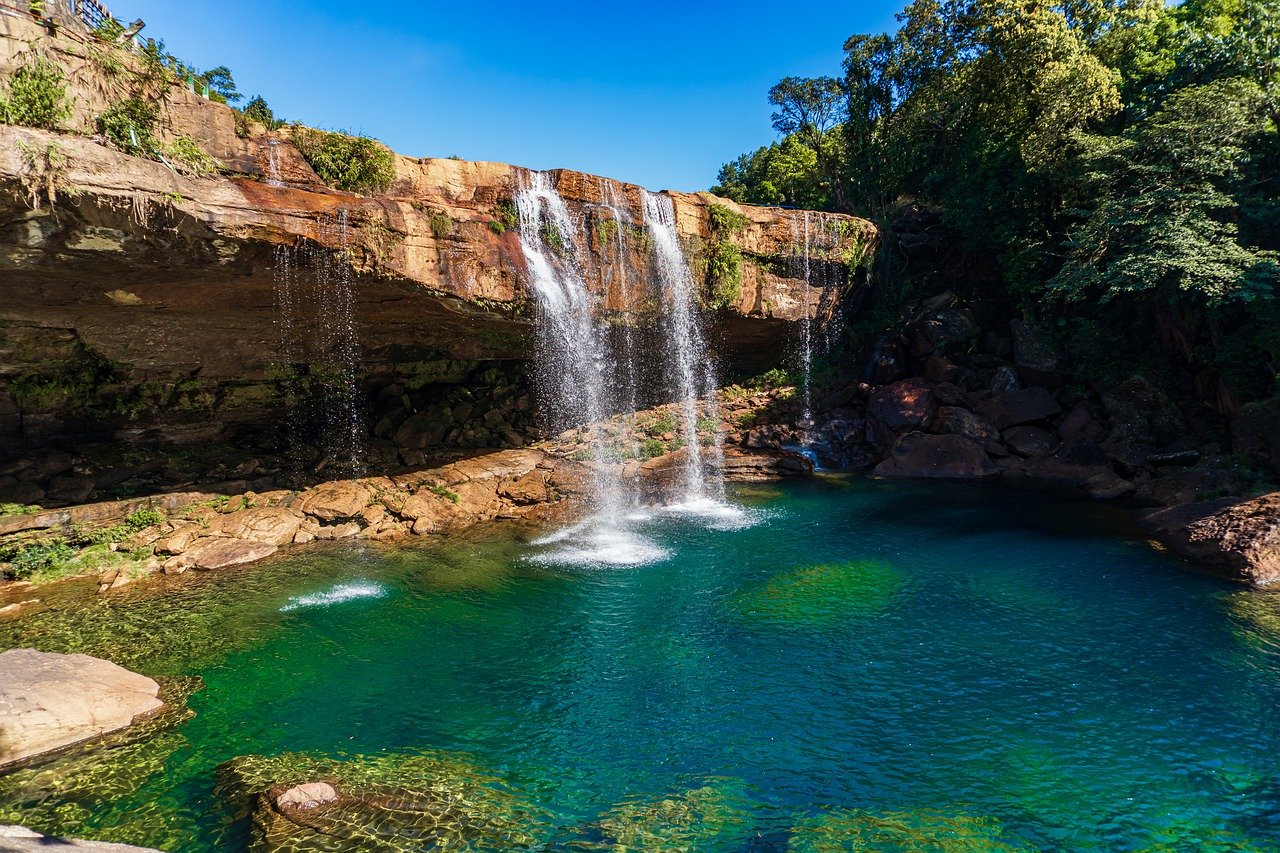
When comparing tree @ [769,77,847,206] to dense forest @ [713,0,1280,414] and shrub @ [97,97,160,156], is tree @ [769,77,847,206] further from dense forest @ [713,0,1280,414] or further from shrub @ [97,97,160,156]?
shrub @ [97,97,160,156]

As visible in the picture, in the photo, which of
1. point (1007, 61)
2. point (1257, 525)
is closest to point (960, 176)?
point (1007, 61)

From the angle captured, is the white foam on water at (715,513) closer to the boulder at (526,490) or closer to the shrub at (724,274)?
the boulder at (526,490)

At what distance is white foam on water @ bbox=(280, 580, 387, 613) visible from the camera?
33.6 feet

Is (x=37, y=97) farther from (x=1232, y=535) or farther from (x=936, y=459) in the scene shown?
(x=936, y=459)

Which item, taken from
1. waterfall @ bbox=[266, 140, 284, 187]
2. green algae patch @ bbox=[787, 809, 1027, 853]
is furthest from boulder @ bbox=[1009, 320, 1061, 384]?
waterfall @ bbox=[266, 140, 284, 187]

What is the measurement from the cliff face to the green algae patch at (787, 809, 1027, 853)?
38.3ft

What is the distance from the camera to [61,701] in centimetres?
647

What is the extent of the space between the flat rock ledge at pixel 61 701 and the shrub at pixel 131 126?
753 centimetres

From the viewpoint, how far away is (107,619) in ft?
31.5

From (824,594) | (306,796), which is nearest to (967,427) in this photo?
(824,594)

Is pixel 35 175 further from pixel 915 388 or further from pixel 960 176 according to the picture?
pixel 960 176

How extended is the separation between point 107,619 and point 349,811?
7206mm

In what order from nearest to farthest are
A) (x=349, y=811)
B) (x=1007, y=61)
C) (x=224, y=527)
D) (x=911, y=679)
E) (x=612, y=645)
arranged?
(x=349, y=811)
(x=911, y=679)
(x=612, y=645)
(x=224, y=527)
(x=1007, y=61)

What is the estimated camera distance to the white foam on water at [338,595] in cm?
1025
